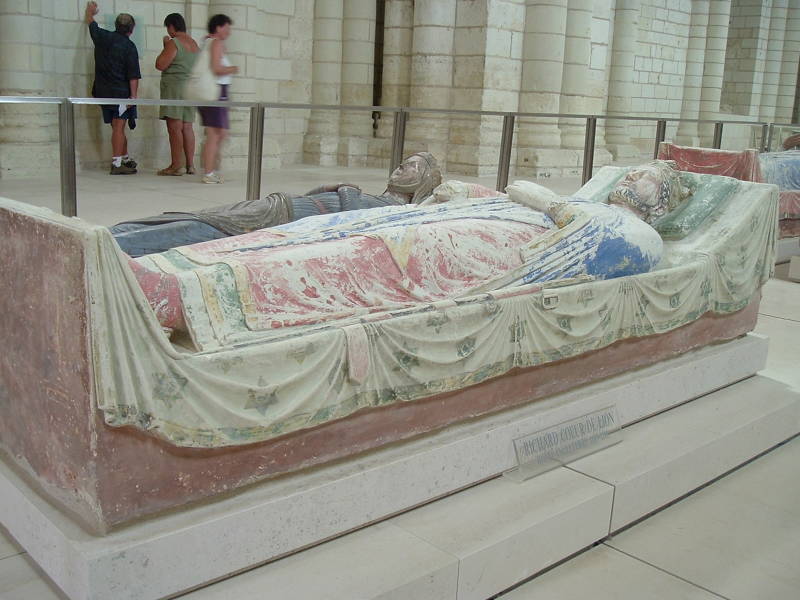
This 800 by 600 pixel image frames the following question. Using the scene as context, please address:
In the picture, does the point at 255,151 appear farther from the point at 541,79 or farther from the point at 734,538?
the point at 541,79

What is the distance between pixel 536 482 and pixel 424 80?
8.09 metres

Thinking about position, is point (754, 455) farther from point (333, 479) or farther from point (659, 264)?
point (333, 479)

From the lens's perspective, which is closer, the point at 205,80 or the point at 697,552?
the point at 697,552

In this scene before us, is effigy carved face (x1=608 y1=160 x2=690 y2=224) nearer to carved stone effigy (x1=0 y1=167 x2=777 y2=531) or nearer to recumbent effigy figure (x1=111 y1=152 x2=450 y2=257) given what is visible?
carved stone effigy (x1=0 y1=167 x2=777 y2=531)

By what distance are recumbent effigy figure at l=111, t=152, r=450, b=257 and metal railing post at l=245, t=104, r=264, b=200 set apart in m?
1.02

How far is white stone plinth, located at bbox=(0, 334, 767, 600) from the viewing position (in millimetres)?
2027

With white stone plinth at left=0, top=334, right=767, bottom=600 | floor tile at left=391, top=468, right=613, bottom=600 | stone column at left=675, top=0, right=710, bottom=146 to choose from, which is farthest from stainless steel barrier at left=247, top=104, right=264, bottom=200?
stone column at left=675, top=0, right=710, bottom=146

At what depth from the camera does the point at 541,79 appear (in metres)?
10.4

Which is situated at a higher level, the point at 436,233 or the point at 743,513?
the point at 436,233

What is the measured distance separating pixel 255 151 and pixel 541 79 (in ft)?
19.6

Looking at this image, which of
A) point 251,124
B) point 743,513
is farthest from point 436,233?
point 251,124

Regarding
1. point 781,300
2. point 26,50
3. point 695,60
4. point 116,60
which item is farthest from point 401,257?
point 695,60

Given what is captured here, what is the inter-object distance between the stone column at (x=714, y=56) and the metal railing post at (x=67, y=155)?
1353 centimetres

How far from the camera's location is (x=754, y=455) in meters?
3.56
